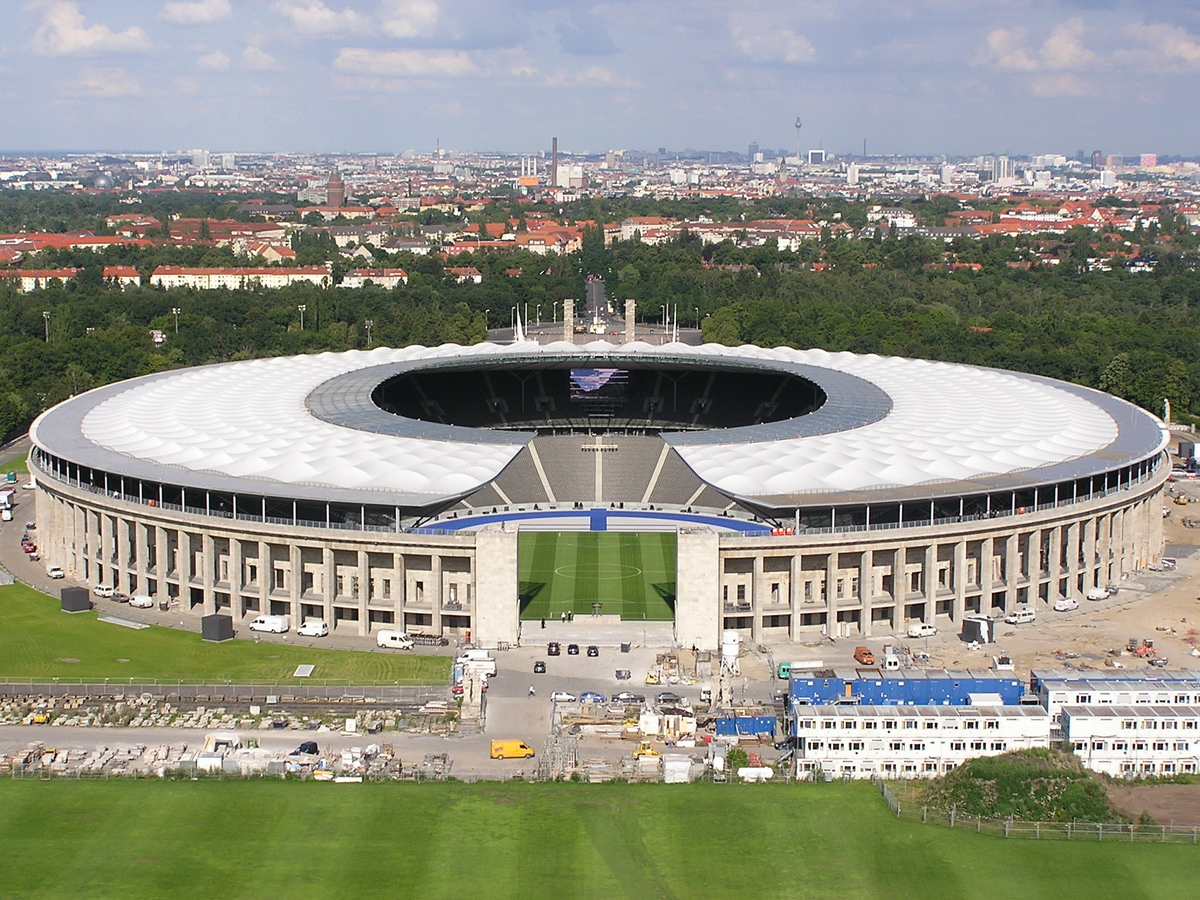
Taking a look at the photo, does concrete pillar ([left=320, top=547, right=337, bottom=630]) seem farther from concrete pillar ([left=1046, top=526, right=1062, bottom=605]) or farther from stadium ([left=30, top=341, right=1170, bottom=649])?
concrete pillar ([left=1046, top=526, right=1062, bottom=605])

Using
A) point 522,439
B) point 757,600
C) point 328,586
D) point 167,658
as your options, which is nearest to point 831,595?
point 757,600

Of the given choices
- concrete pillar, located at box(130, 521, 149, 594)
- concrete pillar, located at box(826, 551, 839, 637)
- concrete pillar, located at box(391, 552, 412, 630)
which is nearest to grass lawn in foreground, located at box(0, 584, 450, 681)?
concrete pillar, located at box(391, 552, 412, 630)

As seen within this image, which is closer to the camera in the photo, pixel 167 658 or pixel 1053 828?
pixel 1053 828

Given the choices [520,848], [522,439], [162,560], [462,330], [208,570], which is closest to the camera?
[520,848]

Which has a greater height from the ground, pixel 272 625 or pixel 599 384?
pixel 599 384

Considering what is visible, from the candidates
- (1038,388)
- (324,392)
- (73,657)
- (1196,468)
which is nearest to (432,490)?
(73,657)

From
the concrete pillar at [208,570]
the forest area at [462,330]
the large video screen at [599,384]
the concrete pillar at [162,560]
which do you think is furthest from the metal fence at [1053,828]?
the forest area at [462,330]

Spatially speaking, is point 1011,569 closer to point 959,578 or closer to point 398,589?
point 959,578
